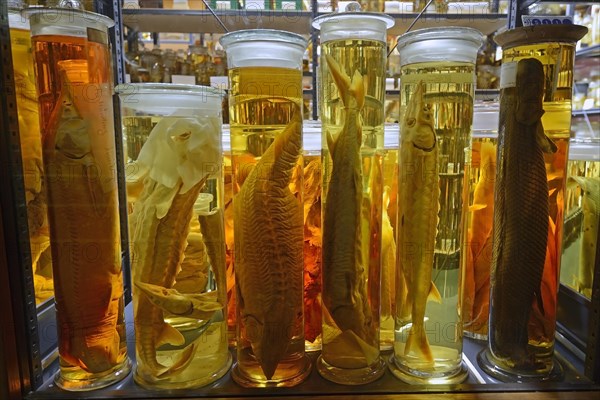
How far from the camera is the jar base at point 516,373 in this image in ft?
2.65

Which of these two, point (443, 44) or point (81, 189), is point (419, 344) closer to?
point (443, 44)

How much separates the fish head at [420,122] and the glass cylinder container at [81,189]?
19.2 inches

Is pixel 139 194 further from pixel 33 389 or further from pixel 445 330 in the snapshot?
pixel 445 330

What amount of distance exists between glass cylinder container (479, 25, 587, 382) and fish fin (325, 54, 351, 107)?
0.27m

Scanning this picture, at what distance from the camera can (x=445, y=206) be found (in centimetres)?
78

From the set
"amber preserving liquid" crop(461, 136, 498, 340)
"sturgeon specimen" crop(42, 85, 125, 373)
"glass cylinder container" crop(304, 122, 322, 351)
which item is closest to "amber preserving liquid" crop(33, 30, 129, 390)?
"sturgeon specimen" crop(42, 85, 125, 373)

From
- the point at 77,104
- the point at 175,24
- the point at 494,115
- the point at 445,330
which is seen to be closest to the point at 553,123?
the point at 494,115

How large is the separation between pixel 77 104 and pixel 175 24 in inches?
63.4

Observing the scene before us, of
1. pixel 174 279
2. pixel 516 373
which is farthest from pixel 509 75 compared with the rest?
pixel 174 279

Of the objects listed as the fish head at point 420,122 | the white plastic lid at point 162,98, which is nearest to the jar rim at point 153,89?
the white plastic lid at point 162,98

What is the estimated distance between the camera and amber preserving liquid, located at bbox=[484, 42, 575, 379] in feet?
2.45

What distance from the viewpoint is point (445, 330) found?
0.81 meters

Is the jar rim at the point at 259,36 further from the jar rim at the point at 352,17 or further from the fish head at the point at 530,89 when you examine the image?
the fish head at the point at 530,89

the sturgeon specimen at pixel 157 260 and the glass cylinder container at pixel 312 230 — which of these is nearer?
the sturgeon specimen at pixel 157 260
